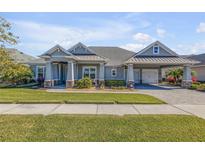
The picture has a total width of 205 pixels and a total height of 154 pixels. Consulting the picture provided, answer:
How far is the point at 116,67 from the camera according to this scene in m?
30.6

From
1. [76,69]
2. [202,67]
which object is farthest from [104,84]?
[202,67]

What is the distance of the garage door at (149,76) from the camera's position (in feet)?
107

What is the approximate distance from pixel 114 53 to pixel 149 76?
6.67 metres

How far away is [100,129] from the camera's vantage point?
21.5ft

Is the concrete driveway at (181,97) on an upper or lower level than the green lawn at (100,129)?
lower

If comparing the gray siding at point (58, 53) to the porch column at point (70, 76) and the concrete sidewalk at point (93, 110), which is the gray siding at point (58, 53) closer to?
the porch column at point (70, 76)

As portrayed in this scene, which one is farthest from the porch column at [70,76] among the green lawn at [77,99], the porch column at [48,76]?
the green lawn at [77,99]

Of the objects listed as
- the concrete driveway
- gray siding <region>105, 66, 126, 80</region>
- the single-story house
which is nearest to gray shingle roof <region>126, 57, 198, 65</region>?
the single-story house

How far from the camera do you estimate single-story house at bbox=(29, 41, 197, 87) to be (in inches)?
962

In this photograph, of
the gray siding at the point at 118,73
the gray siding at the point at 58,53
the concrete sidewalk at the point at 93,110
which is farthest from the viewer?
the gray siding at the point at 118,73

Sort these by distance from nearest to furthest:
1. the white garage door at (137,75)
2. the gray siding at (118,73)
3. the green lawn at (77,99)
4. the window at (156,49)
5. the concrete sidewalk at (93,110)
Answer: the concrete sidewalk at (93,110), the green lawn at (77,99), the window at (156,49), the gray siding at (118,73), the white garage door at (137,75)

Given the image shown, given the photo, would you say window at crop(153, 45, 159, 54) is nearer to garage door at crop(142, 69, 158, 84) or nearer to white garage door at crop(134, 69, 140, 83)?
garage door at crop(142, 69, 158, 84)

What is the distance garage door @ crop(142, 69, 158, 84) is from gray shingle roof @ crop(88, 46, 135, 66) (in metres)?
3.61
